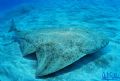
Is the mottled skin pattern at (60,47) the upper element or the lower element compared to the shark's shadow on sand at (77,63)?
upper

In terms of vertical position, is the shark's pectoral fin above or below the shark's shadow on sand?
above

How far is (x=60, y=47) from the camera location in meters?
4.81

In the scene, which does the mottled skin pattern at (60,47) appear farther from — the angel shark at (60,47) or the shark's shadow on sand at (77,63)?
the shark's shadow on sand at (77,63)

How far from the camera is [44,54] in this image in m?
4.74

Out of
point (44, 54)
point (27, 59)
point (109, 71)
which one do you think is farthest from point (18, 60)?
point (109, 71)

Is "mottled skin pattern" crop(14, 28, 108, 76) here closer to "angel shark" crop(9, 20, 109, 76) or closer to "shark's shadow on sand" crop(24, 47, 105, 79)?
"angel shark" crop(9, 20, 109, 76)

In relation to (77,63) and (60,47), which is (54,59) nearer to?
(60,47)

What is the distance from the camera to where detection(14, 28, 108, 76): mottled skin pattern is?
4.43 meters

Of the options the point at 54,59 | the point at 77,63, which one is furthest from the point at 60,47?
the point at 77,63

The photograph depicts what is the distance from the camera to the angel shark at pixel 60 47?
14.5 ft

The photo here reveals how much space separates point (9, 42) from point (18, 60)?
5.96 feet

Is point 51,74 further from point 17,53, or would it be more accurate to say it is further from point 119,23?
point 119,23

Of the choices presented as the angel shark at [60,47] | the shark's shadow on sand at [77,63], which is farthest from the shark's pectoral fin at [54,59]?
the shark's shadow on sand at [77,63]

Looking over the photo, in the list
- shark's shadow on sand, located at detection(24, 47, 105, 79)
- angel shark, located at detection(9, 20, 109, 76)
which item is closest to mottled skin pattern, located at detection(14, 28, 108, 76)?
angel shark, located at detection(9, 20, 109, 76)
